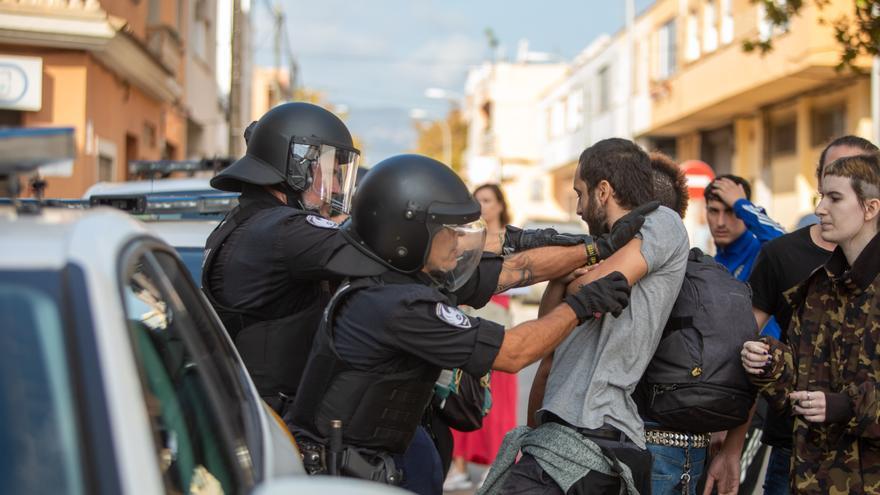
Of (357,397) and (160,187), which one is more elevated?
(160,187)

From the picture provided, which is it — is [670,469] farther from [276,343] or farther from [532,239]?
[276,343]

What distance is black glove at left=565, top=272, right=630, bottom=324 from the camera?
3477mm

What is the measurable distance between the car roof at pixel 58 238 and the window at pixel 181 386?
8 centimetres

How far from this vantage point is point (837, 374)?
3756mm

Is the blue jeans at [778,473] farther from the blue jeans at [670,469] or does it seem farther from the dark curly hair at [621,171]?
the dark curly hair at [621,171]

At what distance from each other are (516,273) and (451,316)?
88 centimetres

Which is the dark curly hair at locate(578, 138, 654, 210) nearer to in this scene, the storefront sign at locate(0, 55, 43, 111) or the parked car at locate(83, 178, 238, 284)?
the parked car at locate(83, 178, 238, 284)

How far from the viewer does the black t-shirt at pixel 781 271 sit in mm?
4406

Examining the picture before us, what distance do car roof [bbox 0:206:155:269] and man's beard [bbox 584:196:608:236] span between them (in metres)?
2.00

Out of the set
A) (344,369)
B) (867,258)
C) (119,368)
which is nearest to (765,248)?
(867,258)

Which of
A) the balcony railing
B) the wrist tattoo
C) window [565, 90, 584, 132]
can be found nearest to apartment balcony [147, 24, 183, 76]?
the balcony railing

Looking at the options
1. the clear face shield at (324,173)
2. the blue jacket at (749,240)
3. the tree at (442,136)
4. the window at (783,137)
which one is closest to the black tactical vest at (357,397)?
the clear face shield at (324,173)

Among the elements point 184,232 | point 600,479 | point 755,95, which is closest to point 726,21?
point 755,95

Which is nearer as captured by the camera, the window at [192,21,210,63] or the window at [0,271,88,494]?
the window at [0,271,88,494]
